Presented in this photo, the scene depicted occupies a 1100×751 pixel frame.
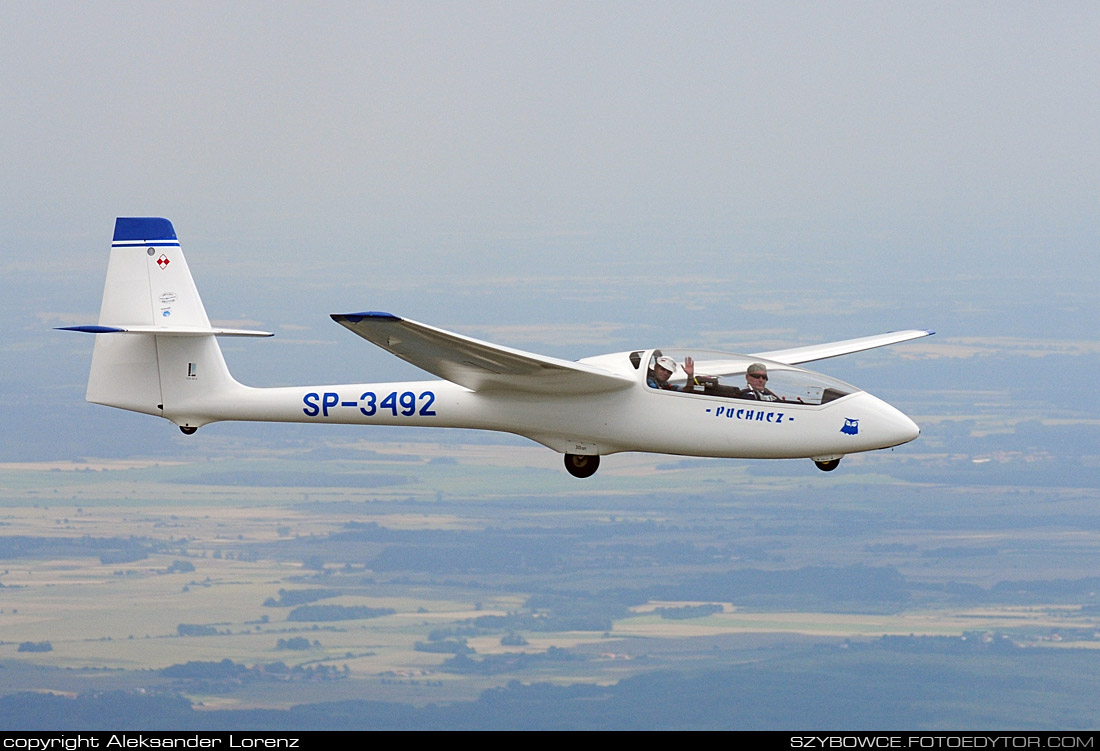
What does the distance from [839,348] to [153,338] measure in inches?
393

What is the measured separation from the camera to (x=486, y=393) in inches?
762

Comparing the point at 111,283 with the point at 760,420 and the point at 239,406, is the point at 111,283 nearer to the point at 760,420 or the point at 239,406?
the point at 239,406

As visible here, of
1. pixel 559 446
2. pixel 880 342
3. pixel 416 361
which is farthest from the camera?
pixel 880 342

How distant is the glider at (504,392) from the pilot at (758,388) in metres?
0.01

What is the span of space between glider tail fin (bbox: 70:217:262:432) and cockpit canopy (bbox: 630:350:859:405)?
583 cm

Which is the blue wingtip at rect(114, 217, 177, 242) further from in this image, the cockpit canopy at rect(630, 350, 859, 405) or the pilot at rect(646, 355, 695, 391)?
the pilot at rect(646, 355, 695, 391)

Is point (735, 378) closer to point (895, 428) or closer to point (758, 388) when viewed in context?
point (758, 388)

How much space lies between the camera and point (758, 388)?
18625mm

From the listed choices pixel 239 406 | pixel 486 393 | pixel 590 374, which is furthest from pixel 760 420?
pixel 239 406

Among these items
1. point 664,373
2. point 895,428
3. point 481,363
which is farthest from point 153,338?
point 895,428

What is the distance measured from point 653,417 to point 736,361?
4.18 feet

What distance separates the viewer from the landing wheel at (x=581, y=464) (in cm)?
1986

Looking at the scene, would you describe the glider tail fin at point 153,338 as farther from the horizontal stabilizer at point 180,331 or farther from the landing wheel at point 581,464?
the landing wheel at point 581,464

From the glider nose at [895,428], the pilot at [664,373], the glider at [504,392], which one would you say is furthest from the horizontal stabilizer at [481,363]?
the glider nose at [895,428]
